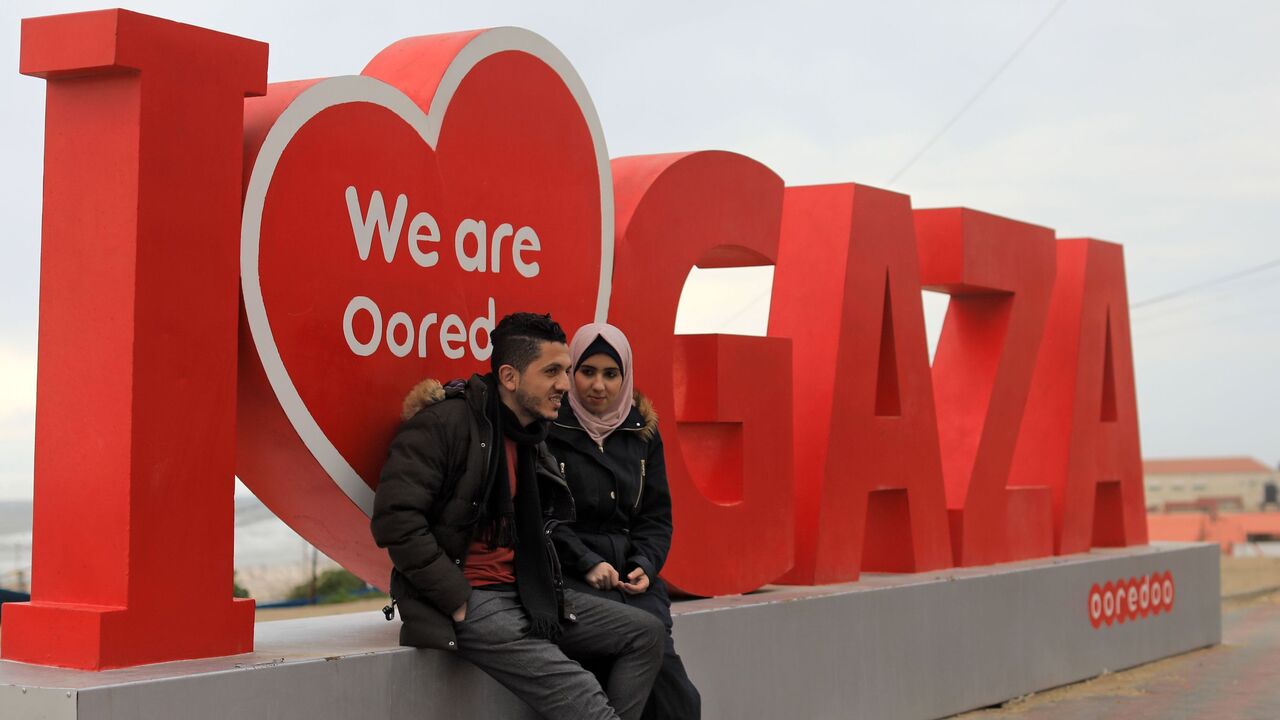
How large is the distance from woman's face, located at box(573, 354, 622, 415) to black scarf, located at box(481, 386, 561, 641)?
1.74 feet

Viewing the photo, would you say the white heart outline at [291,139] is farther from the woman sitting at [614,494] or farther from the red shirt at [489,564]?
the woman sitting at [614,494]

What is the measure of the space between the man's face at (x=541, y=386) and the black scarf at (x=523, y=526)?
0.04 meters

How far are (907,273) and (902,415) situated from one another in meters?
0.80

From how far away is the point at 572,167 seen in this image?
6.33 m

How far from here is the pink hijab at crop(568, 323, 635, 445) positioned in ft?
18.1

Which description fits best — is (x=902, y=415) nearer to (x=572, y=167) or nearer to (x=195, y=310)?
(x=572, y=167)

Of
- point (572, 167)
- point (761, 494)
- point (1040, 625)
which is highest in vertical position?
point (572, 167)

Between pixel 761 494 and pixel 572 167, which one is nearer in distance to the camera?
pixel 572 167

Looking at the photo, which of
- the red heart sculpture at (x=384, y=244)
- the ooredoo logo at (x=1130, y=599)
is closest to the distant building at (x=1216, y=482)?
the ooredoo logo at (x=1130, y=599)

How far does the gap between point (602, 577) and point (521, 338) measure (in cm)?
89

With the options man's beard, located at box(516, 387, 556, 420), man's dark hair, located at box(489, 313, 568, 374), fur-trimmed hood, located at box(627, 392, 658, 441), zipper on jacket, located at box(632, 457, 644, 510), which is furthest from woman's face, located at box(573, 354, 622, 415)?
man's beard, located at box(516, 387, 556, 420)

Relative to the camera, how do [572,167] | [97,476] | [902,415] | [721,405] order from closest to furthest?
[97,476] < [572,167] < [721,405] < [902,415]

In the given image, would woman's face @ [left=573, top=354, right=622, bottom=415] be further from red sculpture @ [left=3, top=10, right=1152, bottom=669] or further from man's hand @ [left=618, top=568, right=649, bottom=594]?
man's hand @ [left=618, top=568, right=649, bottom=594]

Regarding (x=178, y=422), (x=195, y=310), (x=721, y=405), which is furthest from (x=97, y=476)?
(x=721, y=405)
